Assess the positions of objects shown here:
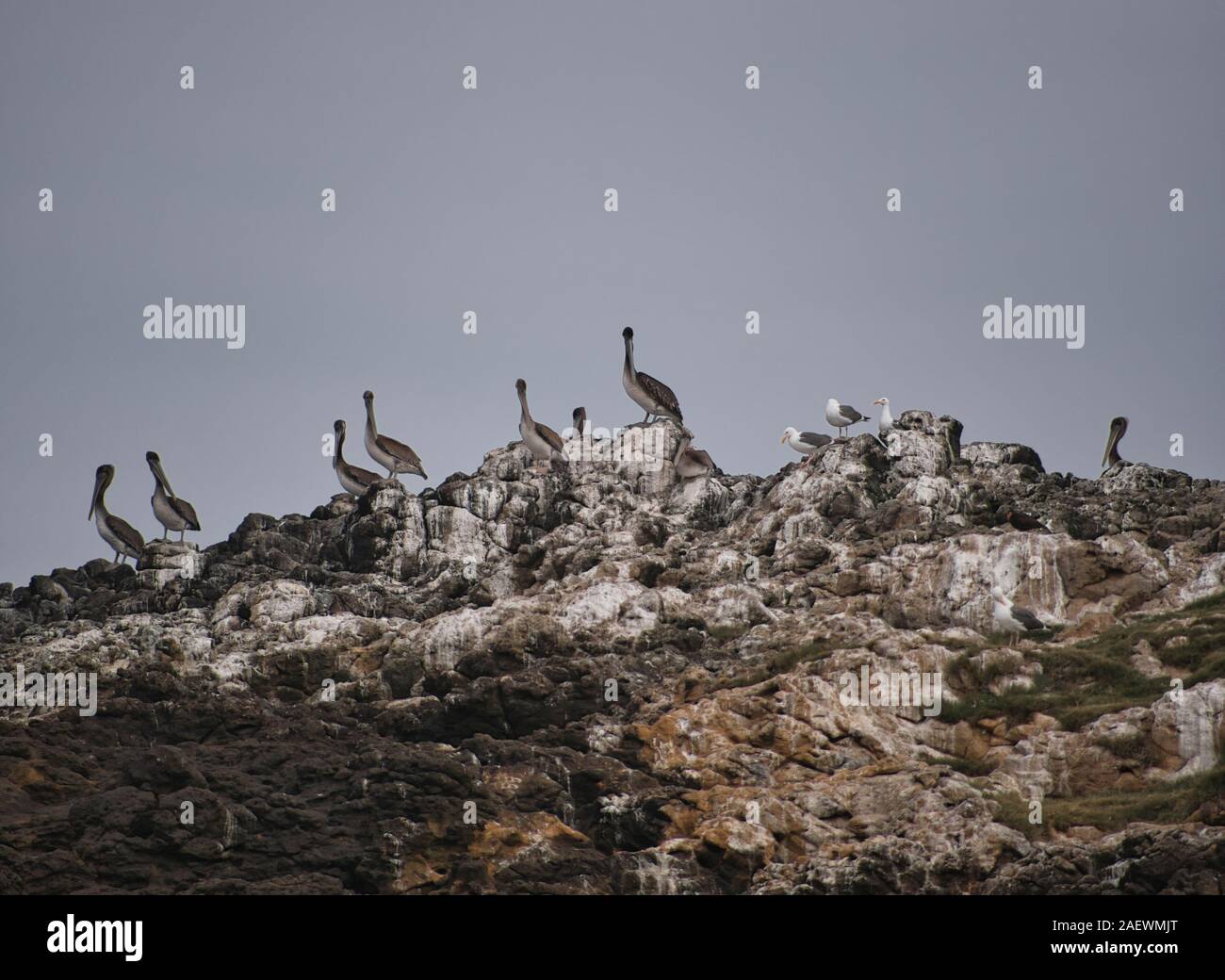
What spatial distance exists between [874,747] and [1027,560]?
906cm

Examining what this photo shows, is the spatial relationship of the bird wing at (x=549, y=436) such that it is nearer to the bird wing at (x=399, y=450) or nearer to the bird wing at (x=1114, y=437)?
the bird wing at (x=399, y=450)

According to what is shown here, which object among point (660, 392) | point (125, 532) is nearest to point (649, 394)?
point (660, 392)

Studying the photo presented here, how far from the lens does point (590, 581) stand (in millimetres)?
42562

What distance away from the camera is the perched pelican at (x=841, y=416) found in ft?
173

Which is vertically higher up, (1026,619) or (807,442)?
(807,442)

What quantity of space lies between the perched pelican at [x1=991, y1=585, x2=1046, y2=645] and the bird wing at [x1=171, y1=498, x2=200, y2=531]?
25.3m

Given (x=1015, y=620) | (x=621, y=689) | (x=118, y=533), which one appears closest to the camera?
(x=621, y=689)

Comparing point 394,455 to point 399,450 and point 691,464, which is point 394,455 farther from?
point 691,464

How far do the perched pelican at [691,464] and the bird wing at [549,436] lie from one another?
12.3 feet

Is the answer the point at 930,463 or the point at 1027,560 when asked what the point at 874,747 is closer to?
the point at 1027,560

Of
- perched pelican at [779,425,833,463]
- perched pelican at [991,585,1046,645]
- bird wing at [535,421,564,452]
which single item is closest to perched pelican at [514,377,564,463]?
bird wing at [535,421,564,452]

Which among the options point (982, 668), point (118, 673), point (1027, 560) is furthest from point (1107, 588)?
point (118, 673)

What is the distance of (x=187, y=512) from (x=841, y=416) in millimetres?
20526

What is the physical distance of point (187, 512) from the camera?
52.4 meters
